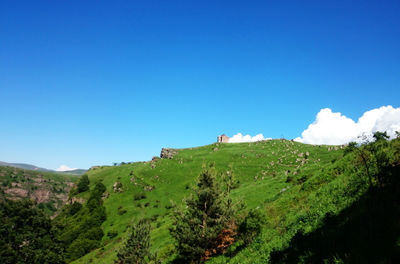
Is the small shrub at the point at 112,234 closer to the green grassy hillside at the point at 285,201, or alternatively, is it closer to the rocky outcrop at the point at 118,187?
the green grassy hillside at the point at 285,201

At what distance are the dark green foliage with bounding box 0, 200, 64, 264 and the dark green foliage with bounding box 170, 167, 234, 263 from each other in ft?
170

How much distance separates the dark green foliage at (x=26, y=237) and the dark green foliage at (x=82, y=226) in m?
6.83

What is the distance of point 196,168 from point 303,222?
11921cm

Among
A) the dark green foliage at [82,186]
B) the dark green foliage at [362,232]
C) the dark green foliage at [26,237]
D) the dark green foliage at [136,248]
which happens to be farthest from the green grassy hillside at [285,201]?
the dark green foliage at [26,237]

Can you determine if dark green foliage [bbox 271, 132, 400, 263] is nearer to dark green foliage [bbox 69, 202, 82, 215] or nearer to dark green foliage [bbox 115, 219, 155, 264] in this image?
dark green foliage [bbox 115, 219, 155, 264]

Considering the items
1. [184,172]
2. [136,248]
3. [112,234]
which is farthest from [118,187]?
[136,248]

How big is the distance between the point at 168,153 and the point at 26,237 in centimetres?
10343

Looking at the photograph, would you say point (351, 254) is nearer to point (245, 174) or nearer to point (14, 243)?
point (14, 243)

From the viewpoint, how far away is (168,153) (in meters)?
155

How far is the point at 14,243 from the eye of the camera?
176 feet

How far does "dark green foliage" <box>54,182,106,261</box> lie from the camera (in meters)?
78.5

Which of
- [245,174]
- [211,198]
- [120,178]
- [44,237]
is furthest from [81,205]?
[211,198]

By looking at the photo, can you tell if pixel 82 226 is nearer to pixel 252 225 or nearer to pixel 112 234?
pixel 112 234

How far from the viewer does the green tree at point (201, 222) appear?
79.2 feet
